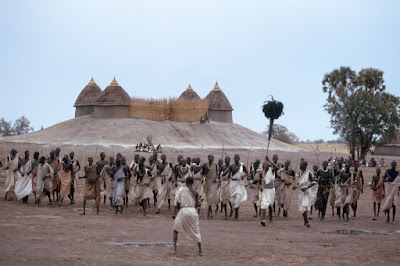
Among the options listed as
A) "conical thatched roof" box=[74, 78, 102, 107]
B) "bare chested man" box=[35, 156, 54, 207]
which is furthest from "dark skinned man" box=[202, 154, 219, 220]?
"conical thatched roof" box=[74, 78, 102, 107]

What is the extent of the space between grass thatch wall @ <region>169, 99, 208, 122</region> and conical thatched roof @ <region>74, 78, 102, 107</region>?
8568mm

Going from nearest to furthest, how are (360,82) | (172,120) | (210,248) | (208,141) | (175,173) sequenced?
(210,248) → (175,173) → (360,82) → (208,141) → (172,120)

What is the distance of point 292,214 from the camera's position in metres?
18.6

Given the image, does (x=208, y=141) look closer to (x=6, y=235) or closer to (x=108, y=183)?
(x=108, y=183)

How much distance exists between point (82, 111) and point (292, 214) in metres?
54.8

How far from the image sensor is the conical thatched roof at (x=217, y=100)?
71562 mm

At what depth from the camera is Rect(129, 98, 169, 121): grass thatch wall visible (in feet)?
219

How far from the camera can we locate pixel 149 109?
67875 mm

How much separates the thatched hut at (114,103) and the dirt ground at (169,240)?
48579 mm

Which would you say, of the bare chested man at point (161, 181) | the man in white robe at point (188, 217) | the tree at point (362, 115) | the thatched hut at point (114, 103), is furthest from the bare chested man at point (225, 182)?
the thatched hut at point (114, 103)

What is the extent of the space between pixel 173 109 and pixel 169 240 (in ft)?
190

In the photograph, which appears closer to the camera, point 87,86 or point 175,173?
point 175,173

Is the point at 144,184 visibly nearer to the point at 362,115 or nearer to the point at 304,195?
the point at 304,195

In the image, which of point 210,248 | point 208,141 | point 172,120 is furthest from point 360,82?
point 210,248
